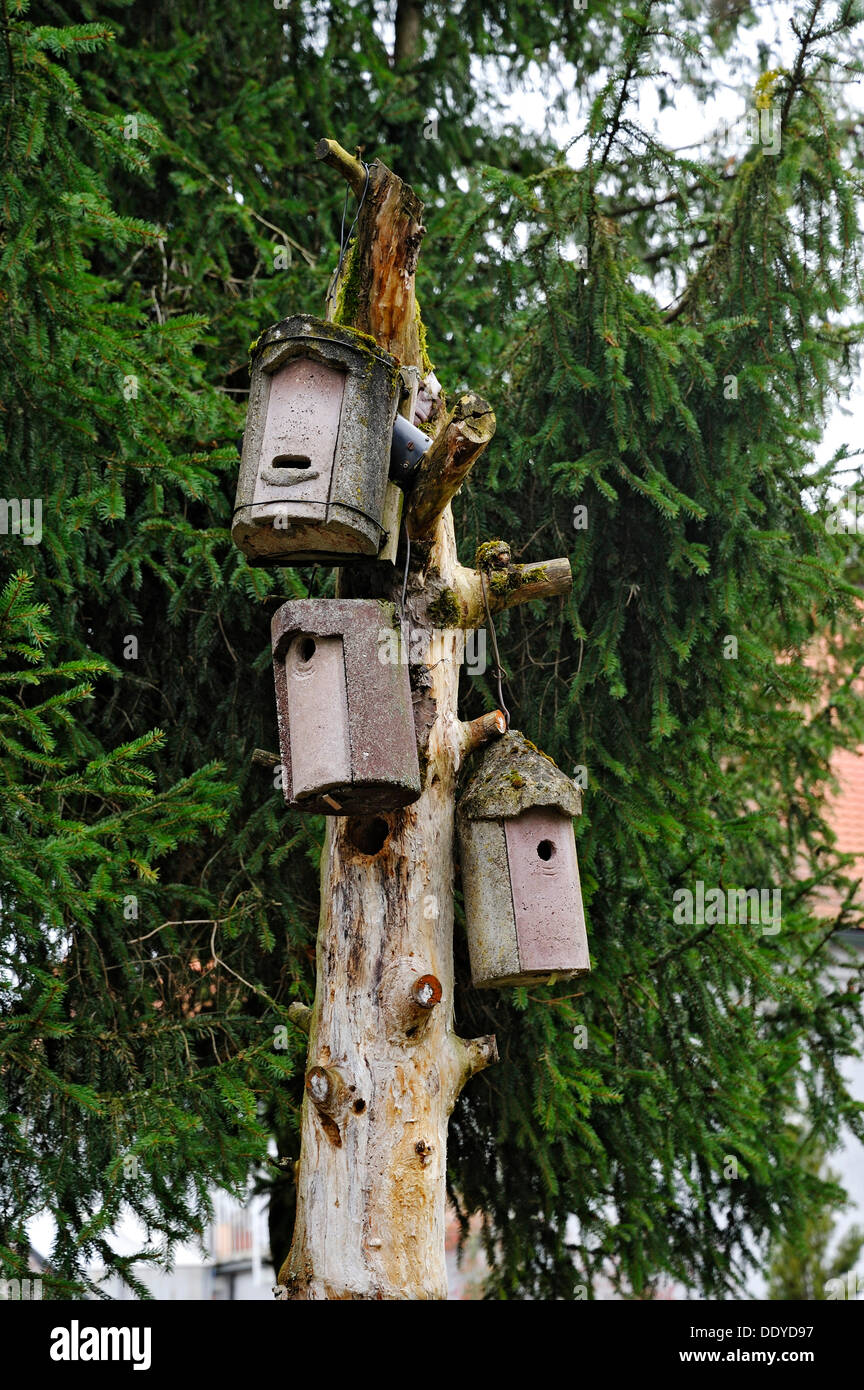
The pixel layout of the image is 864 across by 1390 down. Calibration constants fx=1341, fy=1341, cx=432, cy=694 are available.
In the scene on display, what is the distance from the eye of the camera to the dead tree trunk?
125 inches

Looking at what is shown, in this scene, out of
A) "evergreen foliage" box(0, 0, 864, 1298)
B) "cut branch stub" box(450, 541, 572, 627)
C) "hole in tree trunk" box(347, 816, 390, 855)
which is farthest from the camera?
"evergreen foliage" box(0, 0, 864, 1298)

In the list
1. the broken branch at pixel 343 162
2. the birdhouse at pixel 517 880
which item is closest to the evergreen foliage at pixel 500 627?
the broken branch at pixel 343 162

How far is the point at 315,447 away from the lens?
10.7 feet

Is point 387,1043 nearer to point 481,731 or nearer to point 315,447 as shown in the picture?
point 481,731

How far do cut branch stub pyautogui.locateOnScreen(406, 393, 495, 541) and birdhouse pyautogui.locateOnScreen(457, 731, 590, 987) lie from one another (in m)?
0.69

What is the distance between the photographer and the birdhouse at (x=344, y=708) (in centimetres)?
313

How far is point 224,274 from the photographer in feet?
19.3

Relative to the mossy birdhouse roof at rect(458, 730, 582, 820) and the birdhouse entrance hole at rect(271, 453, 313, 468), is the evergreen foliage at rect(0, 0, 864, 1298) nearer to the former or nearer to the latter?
the birdhouse entrance hole at rect(271, 453, 313, 468)

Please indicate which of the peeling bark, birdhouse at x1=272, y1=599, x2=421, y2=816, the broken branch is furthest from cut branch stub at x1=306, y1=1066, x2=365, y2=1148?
the broken branch

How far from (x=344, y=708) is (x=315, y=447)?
0.65m

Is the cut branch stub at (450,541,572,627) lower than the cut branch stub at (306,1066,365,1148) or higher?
higher

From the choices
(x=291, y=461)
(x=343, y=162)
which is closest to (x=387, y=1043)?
(x=291, y=461)

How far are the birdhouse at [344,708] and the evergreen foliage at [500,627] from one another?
3.47ft

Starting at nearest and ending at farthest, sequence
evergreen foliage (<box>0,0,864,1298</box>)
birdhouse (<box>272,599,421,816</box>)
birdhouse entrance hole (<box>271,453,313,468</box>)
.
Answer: birdhouse (<box>272,599,421,816</box>) < birdhouse entrance hole (<box>271,453,313,468</box>) < evergreen foliage (<box>0,0,864,1298</box>)
